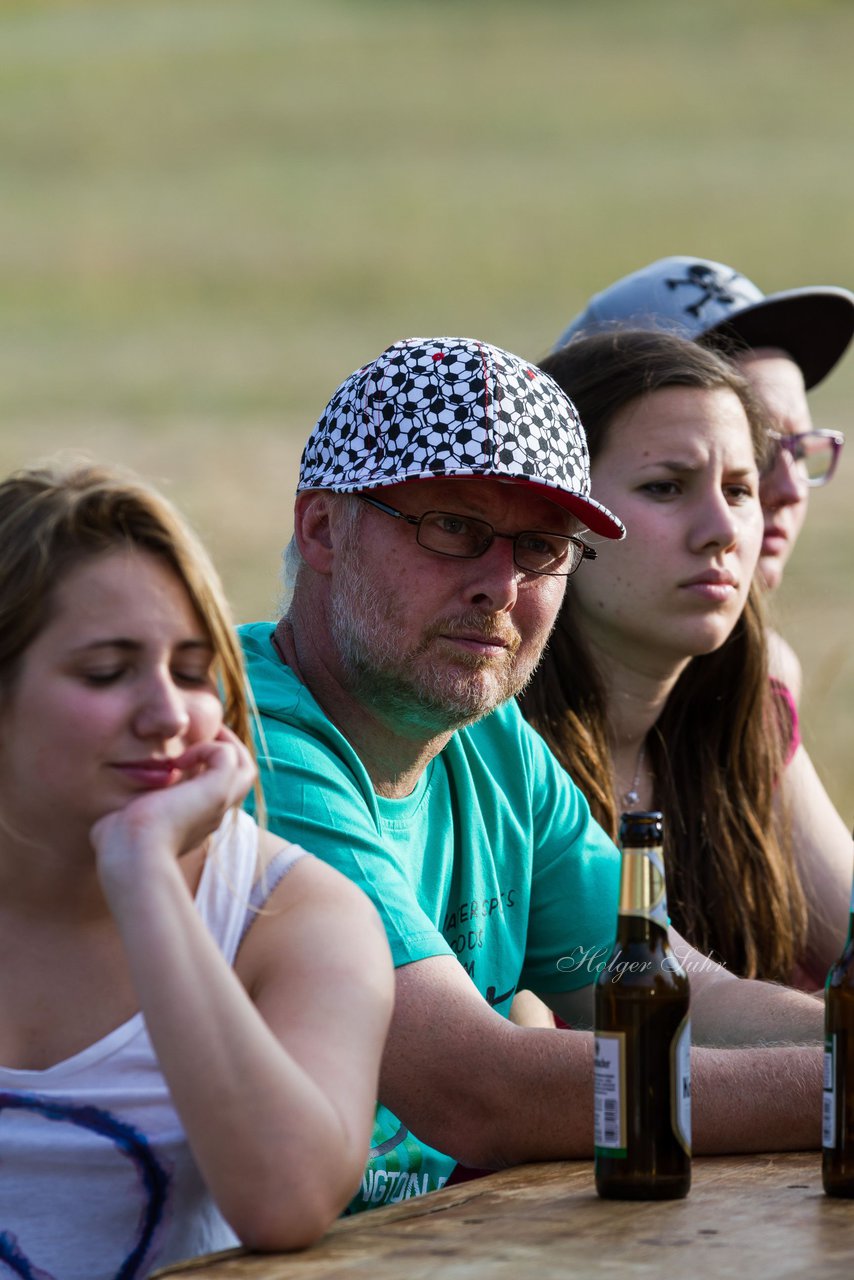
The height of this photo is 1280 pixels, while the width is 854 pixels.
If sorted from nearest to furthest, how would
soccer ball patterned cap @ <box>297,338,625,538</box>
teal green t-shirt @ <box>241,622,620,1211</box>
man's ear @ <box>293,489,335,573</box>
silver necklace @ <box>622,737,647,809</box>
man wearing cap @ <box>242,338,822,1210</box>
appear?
man wearing cap @ <box>242,338,822,1210</box> < teal green t-shirt @ <box>241,622,620,1211</box> < soccer ball patterned cap @ <box>297,338,625,538</box> < man's ear @ <box>293,489,335,573</box> < silver necklace @ <box>622,737,647,809</box>

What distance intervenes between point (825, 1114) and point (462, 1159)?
0.56 m

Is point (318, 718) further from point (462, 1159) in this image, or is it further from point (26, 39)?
point (26, 39)

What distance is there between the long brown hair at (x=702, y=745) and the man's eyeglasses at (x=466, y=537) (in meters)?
0.92

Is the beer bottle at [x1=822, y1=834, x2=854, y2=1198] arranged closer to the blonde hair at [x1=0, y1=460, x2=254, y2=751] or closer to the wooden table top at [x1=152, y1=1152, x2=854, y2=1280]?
the wooden table top at [x1=152, y1=1152, x2=854, y2=1280]

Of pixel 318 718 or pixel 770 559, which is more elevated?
pixel 770 559

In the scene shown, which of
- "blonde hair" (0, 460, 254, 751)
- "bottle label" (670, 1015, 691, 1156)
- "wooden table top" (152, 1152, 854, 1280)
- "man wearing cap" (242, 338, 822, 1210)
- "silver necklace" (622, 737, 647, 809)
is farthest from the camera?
"silver necklace" (622, 737, 647, 809)

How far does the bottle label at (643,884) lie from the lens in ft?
7.04

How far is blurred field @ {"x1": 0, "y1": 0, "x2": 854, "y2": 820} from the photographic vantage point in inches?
1081

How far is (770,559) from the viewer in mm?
4586

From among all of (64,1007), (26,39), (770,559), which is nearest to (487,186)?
(26,39)

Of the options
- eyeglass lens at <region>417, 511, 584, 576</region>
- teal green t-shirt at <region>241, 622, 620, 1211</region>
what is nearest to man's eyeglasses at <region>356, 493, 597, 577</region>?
eyeglass lens at <region>417, 511, 584, 576</region>

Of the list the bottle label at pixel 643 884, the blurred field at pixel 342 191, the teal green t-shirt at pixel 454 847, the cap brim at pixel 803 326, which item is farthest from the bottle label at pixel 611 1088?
the blurred field at pixel 342 191

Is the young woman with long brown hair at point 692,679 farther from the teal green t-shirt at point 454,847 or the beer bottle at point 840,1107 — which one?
the beer bottle at point 840,1107

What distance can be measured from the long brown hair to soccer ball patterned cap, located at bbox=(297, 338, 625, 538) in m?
0.89
